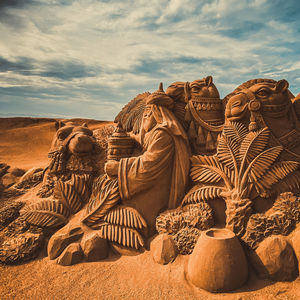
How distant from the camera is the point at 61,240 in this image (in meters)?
3.29

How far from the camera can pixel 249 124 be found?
3.32 m

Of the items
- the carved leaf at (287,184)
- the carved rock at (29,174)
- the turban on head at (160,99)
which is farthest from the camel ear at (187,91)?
the carved rock at (29,174)

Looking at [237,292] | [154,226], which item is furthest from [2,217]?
[237,292]

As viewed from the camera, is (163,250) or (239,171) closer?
(163,250)

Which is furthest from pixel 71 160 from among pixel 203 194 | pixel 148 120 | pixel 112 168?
pixel 203 194

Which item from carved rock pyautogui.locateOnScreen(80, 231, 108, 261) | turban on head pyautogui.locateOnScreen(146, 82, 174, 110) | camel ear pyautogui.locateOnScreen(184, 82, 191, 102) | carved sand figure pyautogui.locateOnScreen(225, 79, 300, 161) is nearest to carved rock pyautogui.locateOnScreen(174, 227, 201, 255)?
carved rock pyautogui.locateOnScreen(80, 231, 108, 261)

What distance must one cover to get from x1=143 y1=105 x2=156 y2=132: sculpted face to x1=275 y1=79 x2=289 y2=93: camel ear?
1.71 meters

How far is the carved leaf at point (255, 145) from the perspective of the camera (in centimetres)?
320

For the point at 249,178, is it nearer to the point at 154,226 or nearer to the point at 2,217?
the point at 154,226

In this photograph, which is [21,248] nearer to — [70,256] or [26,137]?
[70,256]

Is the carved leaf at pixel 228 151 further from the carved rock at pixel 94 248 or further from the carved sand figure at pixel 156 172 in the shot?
the carved rock at pixel 94 248

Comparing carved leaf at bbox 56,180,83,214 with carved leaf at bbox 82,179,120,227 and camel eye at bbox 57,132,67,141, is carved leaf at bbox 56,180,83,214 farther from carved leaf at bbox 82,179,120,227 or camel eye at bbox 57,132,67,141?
camel eye at bbox 57,132,67,141

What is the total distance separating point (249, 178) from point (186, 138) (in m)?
0.99

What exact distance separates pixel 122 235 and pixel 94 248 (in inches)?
14.9
